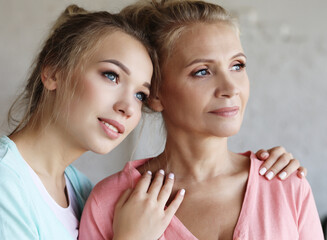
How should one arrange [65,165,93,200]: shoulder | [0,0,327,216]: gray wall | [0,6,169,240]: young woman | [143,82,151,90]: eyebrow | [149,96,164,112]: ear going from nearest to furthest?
[0,6,169,240]: young woman
[143,82,151,90]: eyebrow
[149,96,164,112]: ear
[65,165,93,200]: shoulder
[0,0,327,216]: gray wall

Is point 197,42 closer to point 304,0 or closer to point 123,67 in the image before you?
point 123,67

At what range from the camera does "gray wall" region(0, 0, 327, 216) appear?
6.42 ft

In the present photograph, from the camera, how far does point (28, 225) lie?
40.2 inches

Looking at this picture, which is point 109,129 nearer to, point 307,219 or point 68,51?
point 68,51

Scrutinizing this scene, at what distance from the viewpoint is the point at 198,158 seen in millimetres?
1323

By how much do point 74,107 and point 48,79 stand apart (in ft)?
0.48

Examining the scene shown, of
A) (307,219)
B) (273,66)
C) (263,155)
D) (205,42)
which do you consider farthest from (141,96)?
(273,66)

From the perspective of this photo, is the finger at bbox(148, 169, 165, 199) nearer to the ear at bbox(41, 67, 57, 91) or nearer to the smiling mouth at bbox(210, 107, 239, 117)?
the smiling mouth at bbox(210, 107, 239, 117)

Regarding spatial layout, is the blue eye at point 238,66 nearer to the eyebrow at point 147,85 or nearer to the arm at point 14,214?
the eyebrow at point 147,85

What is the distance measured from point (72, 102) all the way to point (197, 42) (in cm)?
41

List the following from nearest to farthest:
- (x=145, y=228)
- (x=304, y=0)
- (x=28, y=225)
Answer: (x=28, y=225)
(x=145, y=228)
(x=304, y=0)

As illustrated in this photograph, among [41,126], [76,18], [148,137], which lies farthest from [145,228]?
[148,137]

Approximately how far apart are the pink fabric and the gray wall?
0.74 m

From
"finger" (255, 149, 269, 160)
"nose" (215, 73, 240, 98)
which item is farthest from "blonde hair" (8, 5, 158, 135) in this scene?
"finger" (255, 149, 269, 160)
